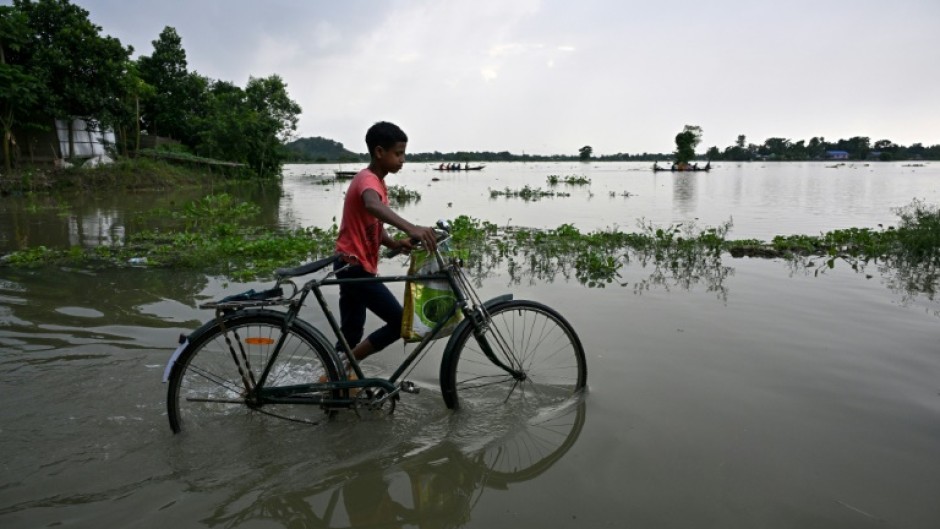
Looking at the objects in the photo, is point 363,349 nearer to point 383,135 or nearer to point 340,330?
point 340,330

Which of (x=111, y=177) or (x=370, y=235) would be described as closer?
(x=370, y=235)

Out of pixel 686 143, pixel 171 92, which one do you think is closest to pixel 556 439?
pixel 171 92

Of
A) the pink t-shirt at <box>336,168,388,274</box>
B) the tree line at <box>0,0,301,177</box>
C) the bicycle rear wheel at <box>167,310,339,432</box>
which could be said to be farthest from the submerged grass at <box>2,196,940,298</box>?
the tree line at <box>0,0,301,177</box>

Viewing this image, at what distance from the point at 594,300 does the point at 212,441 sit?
15.8 ft

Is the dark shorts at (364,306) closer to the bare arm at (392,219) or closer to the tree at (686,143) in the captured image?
the bare arm at (392,219)

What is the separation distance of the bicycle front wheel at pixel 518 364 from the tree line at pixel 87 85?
2736 cm

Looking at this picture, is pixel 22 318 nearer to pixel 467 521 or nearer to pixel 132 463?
pixel 132 463

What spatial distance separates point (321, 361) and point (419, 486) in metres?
1.01

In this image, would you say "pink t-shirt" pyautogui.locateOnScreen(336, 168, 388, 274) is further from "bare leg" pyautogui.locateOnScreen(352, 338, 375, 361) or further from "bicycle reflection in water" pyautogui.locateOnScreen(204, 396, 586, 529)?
"bicycle reflection in water" pyautogui.locateOnScreen(204, 396, 586, 529)

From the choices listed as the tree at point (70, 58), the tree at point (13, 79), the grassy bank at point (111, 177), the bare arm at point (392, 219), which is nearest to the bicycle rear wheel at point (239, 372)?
the bare arm at point (392, 219)

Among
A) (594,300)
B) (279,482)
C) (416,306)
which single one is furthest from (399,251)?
(594,300)

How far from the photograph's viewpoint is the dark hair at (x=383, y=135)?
351 cm

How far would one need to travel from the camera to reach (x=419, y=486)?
2.91m

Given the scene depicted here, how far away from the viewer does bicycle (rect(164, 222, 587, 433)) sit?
127 inches
